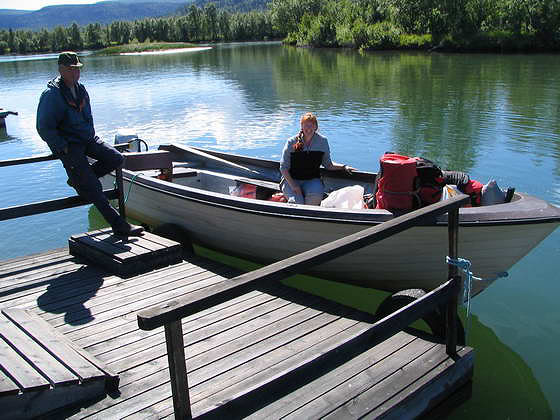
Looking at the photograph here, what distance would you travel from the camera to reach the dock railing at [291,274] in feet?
8.61

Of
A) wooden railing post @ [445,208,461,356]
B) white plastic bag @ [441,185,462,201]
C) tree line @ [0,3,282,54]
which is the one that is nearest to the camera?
wooden railing post @ [445,208,461,356]

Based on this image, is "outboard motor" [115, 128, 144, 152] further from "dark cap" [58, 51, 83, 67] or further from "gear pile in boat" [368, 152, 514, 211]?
"gear pile in boat" [368, 152, 514, 211]

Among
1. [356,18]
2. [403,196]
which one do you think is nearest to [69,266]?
[403,196]

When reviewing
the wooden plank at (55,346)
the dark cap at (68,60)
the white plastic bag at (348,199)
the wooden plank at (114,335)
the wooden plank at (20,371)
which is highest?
the dark cap at (68,60)

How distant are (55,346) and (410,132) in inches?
498

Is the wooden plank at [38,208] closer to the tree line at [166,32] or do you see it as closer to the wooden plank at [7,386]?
the wooden plank at [7,386]

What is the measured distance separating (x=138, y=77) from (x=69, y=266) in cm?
3300

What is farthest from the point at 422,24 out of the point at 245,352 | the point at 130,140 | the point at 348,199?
the point at 245,352

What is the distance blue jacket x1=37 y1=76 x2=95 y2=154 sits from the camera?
5.45 metres

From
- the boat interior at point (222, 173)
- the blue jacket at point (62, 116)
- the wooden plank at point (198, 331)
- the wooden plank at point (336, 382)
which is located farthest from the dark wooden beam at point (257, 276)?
the blue jacket at point (62, 116)

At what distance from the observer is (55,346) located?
12.5 ft

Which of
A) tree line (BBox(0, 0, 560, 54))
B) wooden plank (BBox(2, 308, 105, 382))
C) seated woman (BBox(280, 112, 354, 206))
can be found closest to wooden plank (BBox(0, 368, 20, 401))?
wooden plank (BBox(2, 308, 105, 382))

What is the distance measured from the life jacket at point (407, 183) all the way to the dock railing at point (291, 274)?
1.13 m

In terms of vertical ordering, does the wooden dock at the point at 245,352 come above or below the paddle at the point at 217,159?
below
